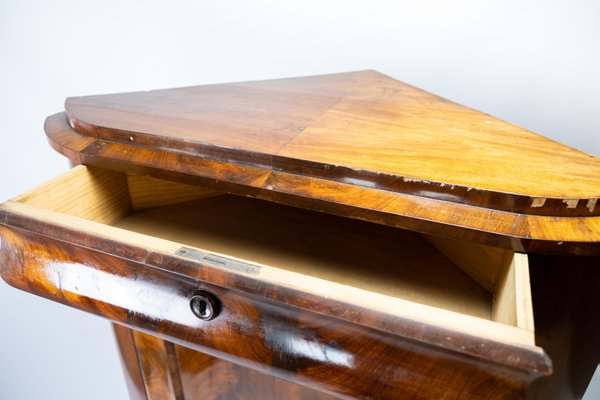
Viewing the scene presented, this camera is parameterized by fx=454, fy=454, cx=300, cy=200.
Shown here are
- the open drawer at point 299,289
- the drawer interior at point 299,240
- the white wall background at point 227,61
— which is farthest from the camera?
the white wall background at point 227,61

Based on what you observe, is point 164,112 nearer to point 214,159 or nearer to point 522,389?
point 214,159

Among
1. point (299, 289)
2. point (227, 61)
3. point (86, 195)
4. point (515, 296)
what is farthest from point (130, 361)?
point (227, 61)

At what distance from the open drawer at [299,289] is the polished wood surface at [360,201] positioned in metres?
0.03

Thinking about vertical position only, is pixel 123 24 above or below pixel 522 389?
above

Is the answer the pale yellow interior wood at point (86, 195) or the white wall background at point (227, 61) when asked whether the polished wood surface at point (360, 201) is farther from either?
the white wall background at point (227, 61)

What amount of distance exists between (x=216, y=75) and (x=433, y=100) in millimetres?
476

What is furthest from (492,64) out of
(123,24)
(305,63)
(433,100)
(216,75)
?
(123,24)

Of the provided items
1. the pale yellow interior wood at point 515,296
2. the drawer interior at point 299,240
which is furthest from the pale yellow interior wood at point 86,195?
the pale yellow interior wood at point 515,296

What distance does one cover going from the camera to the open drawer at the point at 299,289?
11.1 inches

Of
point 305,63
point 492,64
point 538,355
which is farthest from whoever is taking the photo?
point 305,63

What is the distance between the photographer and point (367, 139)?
46 cm

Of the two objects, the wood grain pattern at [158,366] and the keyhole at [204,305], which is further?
the wood grain pattern at [158,366]

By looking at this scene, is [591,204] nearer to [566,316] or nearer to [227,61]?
[566,316]

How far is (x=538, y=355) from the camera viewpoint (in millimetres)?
250
